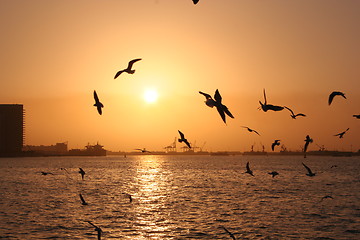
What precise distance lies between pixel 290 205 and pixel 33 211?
35.6m

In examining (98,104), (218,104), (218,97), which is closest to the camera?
(218,104)

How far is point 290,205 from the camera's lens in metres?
66.4

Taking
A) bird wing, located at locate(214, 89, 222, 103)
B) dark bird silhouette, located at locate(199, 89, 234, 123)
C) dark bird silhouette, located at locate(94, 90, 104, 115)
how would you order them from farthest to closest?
dark bird silhouette, located at locate(94, 90, 104, 115) < bird wing, located at locate(214, 89, 222, 103) < dark bird silhouette, located at locate(199, 89, 234, 123)

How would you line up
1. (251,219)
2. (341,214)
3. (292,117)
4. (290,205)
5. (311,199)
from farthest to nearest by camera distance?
(311,199)
(290,205)
(341,214)
(251,219)
(292,117)

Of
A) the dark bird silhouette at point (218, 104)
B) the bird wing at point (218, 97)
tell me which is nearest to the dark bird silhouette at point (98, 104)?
the dark bird silhouette at point (218, 104)

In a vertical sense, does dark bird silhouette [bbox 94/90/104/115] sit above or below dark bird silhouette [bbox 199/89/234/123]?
above

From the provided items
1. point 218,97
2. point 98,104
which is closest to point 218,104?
point 218,97

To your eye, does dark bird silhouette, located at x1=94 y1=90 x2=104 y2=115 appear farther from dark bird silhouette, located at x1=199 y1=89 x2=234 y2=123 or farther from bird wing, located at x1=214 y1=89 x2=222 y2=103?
bird wing, located at x1=214 y1=89 x2=222 y2=103

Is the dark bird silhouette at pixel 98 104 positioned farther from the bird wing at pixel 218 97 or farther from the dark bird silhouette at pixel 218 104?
the bird wing at pixel 218 97

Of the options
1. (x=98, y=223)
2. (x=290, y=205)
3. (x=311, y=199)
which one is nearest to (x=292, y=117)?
(x=98, y=223)

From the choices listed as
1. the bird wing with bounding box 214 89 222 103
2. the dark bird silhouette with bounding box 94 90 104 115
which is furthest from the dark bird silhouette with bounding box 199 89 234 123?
the dark bird silhouette with bounding box 94 90 104 115

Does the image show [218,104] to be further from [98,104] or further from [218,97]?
[98,104]

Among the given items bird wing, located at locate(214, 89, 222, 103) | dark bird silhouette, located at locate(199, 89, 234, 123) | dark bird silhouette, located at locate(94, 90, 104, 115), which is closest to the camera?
dark bird silhouette, located at locate(199, 89, 234, 123)

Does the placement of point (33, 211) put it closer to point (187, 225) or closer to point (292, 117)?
point (187, 225)
